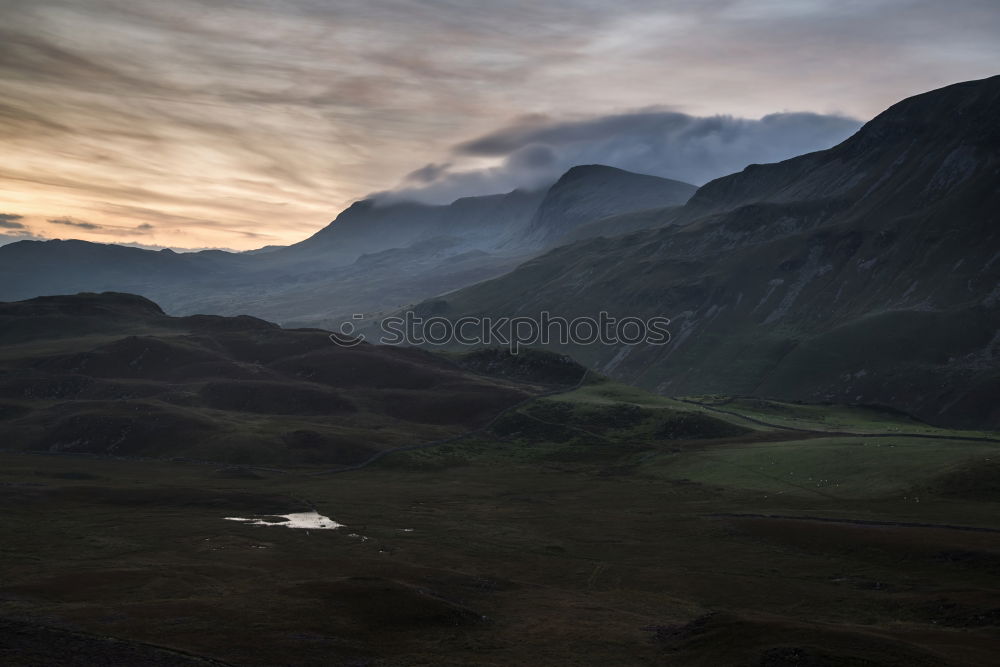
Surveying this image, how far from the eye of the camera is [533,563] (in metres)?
99.7

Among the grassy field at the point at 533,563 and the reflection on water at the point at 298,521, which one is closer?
the grassy field at the point at 533,563

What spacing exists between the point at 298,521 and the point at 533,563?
4465 centimetres

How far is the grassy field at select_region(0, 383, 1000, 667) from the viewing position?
6231cm

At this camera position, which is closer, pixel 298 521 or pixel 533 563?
pixel 533 563

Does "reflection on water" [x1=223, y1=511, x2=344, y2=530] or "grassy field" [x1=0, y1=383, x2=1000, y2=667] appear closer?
"grassy field" [x1=0, y1=383, x2=1000, y2=667]

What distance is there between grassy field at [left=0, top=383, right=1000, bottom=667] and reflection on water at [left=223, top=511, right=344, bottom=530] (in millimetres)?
3961

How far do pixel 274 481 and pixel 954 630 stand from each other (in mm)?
132414

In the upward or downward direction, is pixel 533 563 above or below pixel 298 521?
above

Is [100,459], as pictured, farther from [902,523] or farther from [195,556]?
[902,523]

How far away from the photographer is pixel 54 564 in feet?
286

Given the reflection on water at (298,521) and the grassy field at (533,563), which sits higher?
the grassy field at (533,563)

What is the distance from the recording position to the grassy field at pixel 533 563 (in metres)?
62.3

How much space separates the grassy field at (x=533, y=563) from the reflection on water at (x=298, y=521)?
3.96m

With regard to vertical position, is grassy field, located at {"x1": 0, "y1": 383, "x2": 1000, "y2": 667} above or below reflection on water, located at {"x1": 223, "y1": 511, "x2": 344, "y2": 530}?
above
